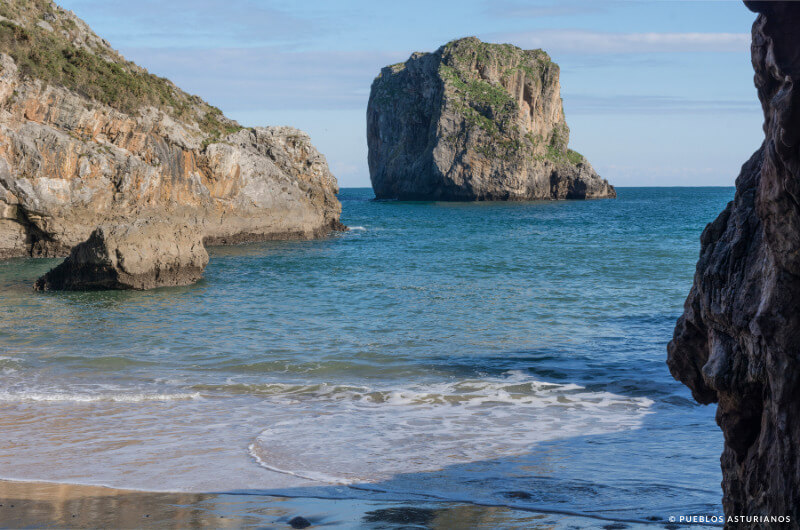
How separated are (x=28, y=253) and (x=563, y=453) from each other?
25.7m

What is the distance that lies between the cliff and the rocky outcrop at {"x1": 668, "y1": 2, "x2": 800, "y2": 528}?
2002 cm

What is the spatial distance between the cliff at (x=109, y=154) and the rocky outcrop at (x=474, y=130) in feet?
192

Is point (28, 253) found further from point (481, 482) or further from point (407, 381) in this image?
point (481, 482)

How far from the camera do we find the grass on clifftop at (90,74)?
29469 millimetres

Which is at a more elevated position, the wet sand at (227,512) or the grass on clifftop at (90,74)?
the grass on clifftop at (90,74)

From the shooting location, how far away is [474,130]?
320 ft

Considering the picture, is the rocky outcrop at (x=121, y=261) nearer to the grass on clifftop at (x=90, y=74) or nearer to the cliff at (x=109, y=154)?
the cliff at (x=109, y=154)

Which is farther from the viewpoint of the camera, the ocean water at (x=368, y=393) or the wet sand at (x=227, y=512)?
the ocean water at (x=368, y=393)

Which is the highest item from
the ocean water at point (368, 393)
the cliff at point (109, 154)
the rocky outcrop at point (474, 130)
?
the rocky outcrop at point (474, 130)

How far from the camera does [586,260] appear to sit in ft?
96.7

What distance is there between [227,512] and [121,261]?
51.8 feet

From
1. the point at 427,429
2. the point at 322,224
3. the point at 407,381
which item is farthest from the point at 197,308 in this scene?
the point at 322,224

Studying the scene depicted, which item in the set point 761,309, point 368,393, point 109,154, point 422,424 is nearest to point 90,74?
point 109,154

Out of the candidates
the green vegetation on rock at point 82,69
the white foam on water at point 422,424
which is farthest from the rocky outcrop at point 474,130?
the white foam on water at point 422,424
